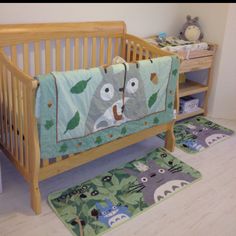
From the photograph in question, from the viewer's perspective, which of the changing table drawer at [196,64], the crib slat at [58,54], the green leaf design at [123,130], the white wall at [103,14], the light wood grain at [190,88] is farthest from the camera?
the light wood grain at [190,88]

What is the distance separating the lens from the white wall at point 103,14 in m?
2.12

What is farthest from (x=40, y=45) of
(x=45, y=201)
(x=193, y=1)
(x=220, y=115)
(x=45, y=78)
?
(x=220, y=115)

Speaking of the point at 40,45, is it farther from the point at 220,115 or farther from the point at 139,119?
the point at 220,115

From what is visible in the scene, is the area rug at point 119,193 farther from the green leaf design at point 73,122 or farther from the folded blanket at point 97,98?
the green leaf design at point 73,122

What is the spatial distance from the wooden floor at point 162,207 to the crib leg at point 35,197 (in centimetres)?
4

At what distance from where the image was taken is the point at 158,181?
6.86ft

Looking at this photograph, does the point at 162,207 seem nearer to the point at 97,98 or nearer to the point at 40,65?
the point at 97,98

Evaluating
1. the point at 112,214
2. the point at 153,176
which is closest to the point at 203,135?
the point at 153,176

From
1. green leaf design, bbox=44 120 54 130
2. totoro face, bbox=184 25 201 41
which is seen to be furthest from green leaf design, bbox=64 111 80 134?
totoro face, bbox=184 25 201 41

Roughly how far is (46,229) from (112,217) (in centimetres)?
37

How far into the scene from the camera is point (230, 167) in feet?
7.54

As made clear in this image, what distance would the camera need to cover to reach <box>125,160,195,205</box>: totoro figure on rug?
1.97m

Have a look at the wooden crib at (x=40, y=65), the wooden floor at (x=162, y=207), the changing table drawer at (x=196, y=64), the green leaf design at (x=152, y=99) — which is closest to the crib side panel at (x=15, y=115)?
the wooden crib at (x=40, y=65)

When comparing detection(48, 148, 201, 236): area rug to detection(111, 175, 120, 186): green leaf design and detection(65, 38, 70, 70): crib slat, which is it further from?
detection(65, 38, 70, 70): crib slat
